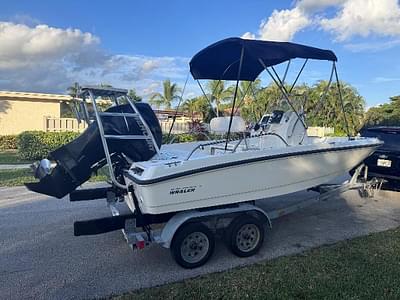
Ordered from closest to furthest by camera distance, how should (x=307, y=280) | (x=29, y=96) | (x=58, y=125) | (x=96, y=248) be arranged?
(x=307, y=280) → (x=96, y=248) → (x=58, y=125) → (x=29, y=96)

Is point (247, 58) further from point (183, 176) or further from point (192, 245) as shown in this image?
point (192, 245)

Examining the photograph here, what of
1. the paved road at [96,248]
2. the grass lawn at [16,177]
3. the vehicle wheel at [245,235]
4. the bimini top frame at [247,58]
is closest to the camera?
the paved road at [96,248]

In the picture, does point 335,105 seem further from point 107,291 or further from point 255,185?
point 107,291

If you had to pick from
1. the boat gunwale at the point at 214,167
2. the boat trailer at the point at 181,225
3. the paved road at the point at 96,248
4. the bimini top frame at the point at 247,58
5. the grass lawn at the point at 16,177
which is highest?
the bimini top frame at the point at 247,58

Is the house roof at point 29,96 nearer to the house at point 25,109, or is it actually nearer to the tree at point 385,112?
the house at point 25,109

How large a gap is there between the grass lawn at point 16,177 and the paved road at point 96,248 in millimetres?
2138

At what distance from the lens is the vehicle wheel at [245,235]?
4.30 m

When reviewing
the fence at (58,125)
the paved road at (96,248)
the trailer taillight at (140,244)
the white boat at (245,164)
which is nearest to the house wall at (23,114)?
the fence at (58,125)

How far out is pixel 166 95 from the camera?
101ft

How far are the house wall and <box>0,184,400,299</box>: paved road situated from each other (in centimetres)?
1545

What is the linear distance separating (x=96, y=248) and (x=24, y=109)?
746 inches

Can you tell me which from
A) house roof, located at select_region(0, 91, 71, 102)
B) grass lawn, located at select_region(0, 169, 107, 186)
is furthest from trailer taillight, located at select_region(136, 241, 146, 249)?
house roof, located at select_region(0, 91, 71, 102)

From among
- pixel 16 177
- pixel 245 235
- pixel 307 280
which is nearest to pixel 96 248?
pixel 245 235

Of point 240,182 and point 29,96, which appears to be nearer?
point 240,182
